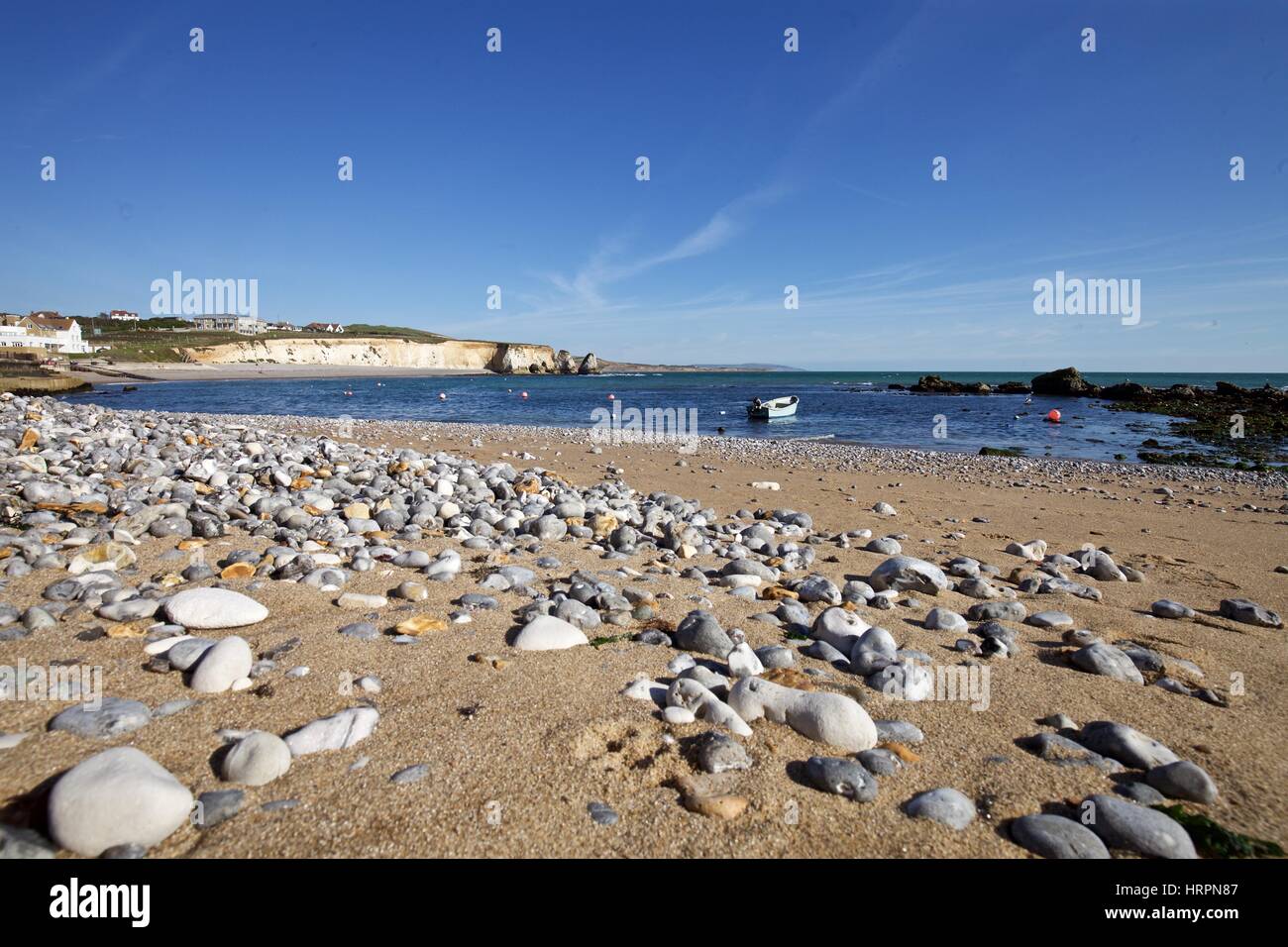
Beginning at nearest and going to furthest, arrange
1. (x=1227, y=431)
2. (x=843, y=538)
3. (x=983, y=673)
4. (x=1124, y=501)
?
(x=983, y=673)
(x=843, y=538)
(x=1124, y=501)
(x=1227, y=431)

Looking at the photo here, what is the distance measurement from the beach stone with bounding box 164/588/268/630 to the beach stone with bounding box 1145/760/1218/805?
171 inches

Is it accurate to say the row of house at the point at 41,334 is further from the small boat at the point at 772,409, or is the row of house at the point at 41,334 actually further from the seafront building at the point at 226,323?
the small boat at the point at 772,409

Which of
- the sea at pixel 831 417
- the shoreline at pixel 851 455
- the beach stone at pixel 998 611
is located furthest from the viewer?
the sea at pixel 831 417

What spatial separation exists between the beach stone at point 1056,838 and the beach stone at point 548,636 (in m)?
2.17

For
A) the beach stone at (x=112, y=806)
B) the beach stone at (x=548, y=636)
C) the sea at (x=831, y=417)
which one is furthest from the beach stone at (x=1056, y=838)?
the sea at (x=831, y=417)

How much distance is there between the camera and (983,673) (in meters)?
3.33

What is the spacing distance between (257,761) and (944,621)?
3913mm

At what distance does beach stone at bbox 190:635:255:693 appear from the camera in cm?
263

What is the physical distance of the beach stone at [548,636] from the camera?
130 inches

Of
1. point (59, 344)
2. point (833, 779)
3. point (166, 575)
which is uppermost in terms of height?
point (59, 344)

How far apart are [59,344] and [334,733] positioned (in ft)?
293
